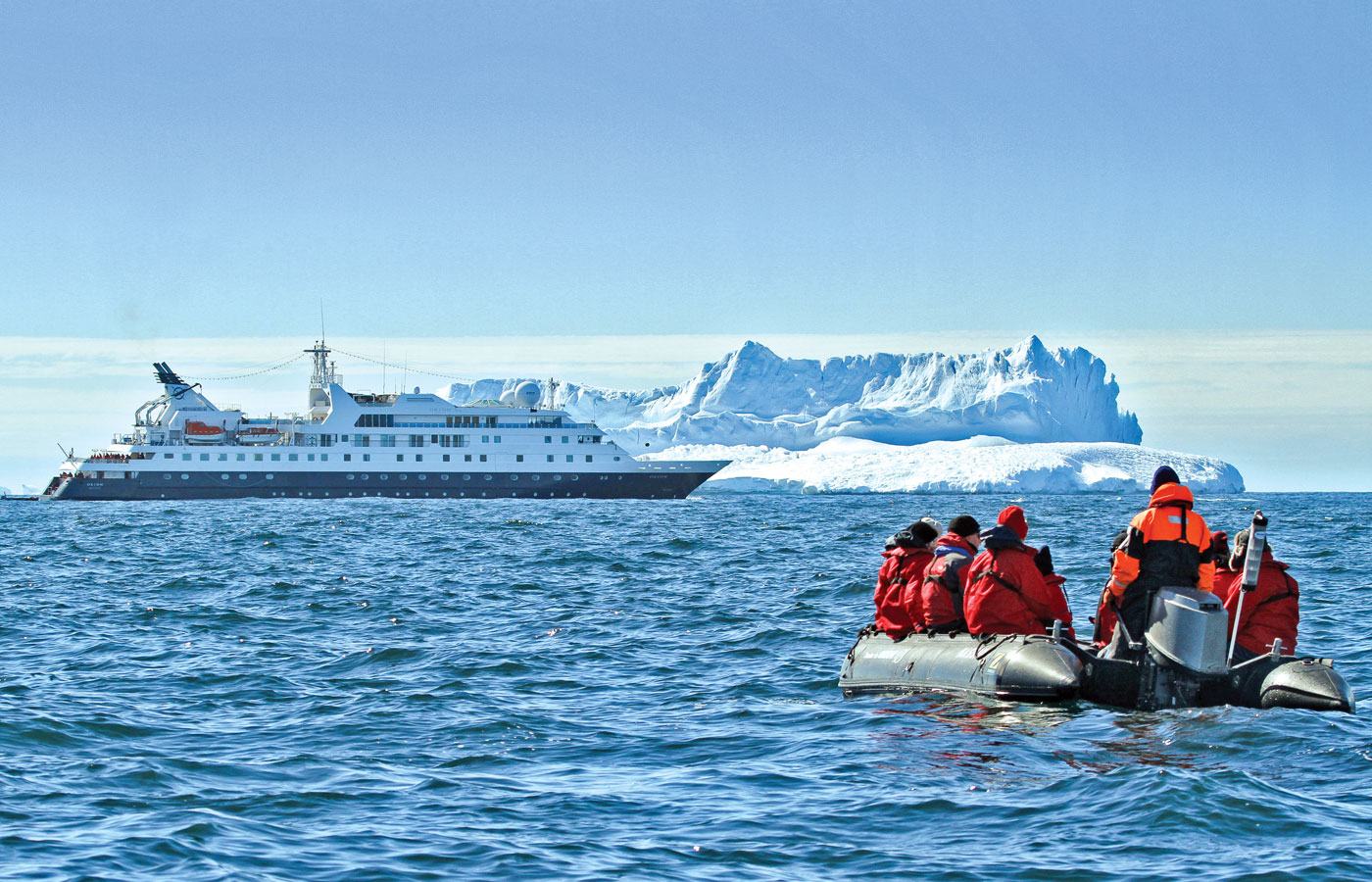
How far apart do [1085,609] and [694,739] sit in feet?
34.2

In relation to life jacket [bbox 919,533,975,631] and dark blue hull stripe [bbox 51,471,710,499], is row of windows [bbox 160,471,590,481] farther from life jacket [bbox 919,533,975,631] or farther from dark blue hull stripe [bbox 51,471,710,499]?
life jacket [bbox 919,533,975,631]

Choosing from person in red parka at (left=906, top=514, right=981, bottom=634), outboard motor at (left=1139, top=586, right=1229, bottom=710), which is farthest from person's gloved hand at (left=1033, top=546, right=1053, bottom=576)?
outboard motor at (left=1139, top=586, right=1229, bottom=710)

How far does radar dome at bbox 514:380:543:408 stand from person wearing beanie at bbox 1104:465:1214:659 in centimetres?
7864

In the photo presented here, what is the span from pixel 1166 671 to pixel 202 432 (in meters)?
85.4

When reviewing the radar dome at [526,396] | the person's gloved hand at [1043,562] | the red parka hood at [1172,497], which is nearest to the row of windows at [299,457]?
the radar dome at [526,396]

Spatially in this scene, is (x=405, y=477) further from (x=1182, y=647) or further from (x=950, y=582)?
(x=1182, y=647)

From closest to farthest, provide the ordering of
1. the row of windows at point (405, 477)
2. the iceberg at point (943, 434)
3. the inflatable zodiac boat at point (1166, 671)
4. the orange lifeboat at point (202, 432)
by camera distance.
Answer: the inflatable zodiac boat at point (1166, 671)
the row of windows at point (405, 477)
the orange lifeboat at point (202, 432)
the iceberg at point (943, 434)

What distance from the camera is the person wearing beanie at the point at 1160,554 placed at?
10.7 m

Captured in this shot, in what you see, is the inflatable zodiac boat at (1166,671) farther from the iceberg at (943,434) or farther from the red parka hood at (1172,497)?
the iceberg at (943,434)

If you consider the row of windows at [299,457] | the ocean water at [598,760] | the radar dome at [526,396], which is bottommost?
the ocean water at [598,760]

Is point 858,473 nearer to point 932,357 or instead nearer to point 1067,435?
point 1067,435

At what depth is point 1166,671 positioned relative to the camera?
34.7ft

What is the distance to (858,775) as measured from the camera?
9133 mm

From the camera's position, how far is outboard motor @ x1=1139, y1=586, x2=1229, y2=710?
34.1 ft
